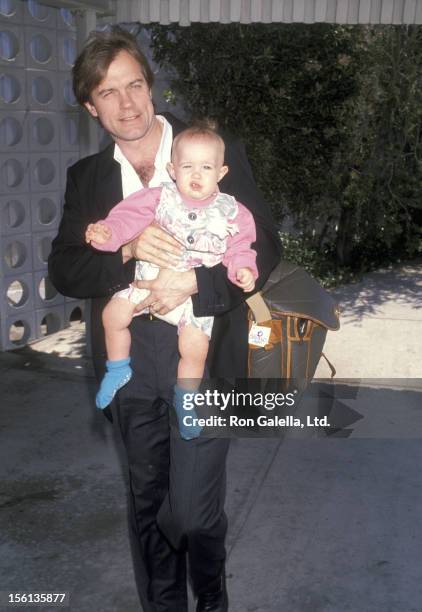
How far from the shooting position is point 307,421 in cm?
568

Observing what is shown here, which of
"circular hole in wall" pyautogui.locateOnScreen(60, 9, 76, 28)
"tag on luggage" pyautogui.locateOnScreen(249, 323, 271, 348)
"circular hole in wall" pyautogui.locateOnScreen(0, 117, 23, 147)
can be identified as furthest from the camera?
"circular hole in wall" pyautogui.locateOnScreen(60, 9, 76, 28)

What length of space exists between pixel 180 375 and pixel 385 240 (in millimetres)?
7812

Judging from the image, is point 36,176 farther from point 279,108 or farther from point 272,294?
point 272,294

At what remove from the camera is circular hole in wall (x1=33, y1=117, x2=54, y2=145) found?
7.08 m

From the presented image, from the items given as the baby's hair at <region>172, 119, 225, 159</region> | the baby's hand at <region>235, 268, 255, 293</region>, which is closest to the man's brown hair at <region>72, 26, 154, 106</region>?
the baby's hair at <region>172, 119, 225, 159</region>

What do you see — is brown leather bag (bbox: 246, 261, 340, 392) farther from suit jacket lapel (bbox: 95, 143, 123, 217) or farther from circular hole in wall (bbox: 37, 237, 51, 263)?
circular hole in wall (bbox: 37, 237, 51, 263)

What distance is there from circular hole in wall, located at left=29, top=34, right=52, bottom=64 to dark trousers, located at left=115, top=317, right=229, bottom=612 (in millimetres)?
4854

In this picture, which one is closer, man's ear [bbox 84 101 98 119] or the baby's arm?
the baby's arm

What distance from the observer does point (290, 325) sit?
3.13m

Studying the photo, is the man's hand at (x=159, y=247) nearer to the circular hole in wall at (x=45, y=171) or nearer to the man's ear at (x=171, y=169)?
the man's ear at (x=171, y=169)

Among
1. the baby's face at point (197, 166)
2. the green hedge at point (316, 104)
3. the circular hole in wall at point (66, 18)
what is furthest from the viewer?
the green hedge at point (316, 104)

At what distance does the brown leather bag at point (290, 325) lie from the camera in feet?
9.87

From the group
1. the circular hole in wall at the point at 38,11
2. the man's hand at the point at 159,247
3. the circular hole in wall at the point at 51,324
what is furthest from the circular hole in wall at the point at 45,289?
the man's hand at the point at 159,247

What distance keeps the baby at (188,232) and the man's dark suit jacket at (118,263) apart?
0.07 metres
